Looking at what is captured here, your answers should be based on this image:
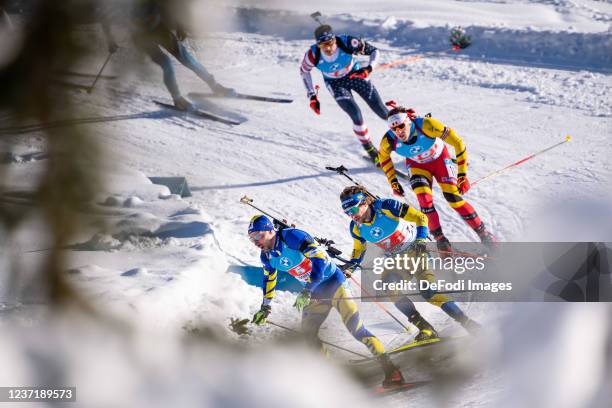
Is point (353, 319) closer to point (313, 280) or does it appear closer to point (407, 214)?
point (313, 280)

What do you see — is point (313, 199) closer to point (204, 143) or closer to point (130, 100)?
point (204, 143)

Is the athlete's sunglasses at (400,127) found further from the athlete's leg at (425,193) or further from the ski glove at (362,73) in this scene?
the ski glove at (362,73)

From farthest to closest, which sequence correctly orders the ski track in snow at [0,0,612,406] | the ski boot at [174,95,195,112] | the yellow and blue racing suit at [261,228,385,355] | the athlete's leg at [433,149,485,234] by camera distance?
1. the ski boot at [174,95,195,112]
2. the athlete's leg at [433,149,485,234]
3. the ski track in snow at [0,0,612,406]
4. the yellow and blue racing suit at [261,228,385,355]

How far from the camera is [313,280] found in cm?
640

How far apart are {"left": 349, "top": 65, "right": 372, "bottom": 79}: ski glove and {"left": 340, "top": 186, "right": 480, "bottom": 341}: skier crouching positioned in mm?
3629

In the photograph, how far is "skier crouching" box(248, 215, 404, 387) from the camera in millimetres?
6266

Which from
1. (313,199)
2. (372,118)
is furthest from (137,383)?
(372,118)

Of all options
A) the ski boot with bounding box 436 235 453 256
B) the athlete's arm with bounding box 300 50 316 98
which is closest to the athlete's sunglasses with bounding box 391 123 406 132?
the ski boot with bounding box 436 235 453 256

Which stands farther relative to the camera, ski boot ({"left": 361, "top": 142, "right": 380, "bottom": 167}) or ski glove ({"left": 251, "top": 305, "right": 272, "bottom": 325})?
ski boot ({"left": 361, "top": 142, "right": 380, "bottom": 167})

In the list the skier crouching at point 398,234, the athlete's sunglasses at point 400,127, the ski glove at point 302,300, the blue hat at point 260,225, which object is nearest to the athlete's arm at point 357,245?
the skier crouching at point 398,234

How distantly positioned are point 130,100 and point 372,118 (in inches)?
170

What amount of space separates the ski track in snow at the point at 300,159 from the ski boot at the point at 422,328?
53 cm

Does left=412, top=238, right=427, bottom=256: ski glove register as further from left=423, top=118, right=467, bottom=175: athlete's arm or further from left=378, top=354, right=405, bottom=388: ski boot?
left=423, top=118, right=467, bottom=175: athlete's arm

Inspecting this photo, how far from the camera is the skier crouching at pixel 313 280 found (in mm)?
6266
